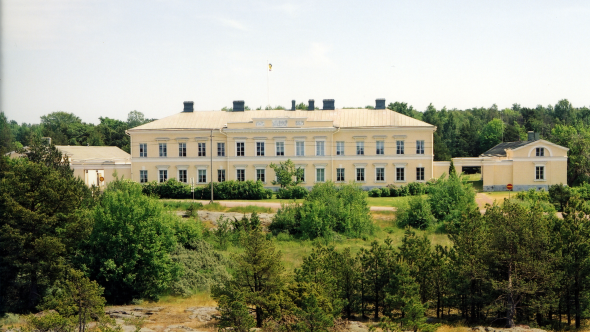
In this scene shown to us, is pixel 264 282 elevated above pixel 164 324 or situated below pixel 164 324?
above

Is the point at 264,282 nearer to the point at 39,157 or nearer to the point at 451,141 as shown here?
the point at 39,157

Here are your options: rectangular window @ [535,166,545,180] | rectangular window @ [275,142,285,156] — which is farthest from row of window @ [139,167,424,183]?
rectangular window @ [535,166,545,180]

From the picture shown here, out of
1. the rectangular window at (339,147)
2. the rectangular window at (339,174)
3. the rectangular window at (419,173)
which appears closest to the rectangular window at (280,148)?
the rectangular window at (339,147)

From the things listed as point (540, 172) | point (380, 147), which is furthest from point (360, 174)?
point (540, 172)

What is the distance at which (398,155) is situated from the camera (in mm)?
46250

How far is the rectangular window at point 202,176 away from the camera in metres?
47.2

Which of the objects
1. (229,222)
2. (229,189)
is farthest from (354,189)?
(229,189)

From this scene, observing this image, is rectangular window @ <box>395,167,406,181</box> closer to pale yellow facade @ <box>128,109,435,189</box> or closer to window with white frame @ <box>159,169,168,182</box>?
pale yellow facade @ <box>128,109,435,189</box>

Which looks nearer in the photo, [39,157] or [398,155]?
[39,157]

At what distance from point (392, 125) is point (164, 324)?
30299mm

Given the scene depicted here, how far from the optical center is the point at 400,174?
153 feet

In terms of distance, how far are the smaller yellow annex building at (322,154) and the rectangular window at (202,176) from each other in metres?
0.08

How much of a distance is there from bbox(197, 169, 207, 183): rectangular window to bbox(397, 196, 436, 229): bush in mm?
18943

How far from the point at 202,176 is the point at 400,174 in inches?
649
